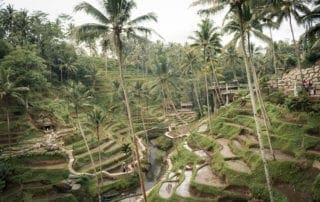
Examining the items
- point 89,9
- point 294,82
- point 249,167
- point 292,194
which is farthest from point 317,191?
point 89,9

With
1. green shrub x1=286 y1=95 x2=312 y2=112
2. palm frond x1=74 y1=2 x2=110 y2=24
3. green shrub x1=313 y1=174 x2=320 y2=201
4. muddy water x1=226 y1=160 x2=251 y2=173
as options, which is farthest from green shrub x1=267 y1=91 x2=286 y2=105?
palm frond x1=74 y1=2 x2=110 y2=24

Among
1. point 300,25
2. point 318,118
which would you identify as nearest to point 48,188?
point 318,118

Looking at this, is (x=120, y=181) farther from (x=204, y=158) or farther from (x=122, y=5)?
(x=122, y=5)

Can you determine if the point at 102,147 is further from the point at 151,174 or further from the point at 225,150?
the point at 225,150

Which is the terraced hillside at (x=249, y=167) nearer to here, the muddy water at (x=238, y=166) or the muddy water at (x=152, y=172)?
the muddy water at (x=238, y=166)

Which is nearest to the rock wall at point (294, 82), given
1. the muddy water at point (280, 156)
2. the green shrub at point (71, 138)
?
the muddy water at point (280, 156)

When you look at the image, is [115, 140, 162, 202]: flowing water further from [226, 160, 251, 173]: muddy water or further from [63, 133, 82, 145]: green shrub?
[63, 133, 82, 145]: green shrub

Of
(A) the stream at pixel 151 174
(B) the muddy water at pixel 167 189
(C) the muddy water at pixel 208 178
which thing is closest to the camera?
(C) the muddy water at pixel 208 178

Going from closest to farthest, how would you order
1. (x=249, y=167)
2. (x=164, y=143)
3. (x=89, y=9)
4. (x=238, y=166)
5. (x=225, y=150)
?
(x=89, y=9)
(x=249, y=167)
(x=238, y=166)
(x=225, y=150)
(x=164, y=143)
